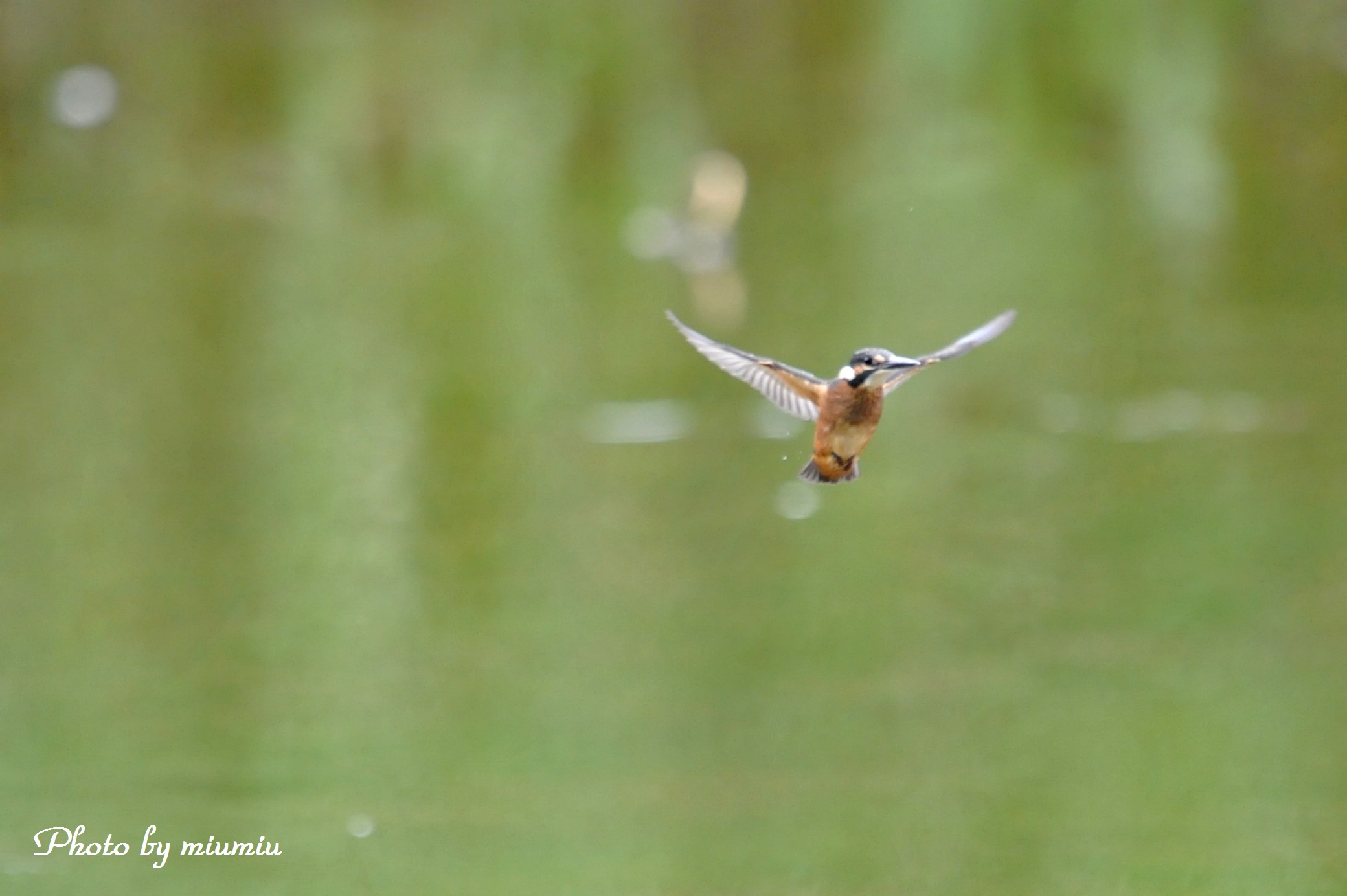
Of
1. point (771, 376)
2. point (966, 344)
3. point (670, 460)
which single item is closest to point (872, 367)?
point (966, 344)

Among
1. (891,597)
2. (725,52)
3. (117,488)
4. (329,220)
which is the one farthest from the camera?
(725,52)

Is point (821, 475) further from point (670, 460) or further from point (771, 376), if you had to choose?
point (670, 460)

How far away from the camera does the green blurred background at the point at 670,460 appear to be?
4.71 metres

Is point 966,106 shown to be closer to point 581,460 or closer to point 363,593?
point 581,460

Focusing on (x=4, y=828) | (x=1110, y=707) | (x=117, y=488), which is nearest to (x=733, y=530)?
(x=1110, y=707)

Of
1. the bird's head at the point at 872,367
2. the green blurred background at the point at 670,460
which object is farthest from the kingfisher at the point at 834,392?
the green blurred background at the point at 670,460

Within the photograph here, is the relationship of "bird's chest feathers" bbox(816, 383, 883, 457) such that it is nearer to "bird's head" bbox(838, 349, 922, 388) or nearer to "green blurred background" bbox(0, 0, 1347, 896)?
"bird's head" bbox(838, 349, 922, 388)

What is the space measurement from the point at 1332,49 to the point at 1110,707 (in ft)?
25.3

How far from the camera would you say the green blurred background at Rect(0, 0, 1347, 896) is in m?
4.71

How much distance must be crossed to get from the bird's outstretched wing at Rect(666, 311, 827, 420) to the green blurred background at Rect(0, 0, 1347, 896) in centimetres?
129

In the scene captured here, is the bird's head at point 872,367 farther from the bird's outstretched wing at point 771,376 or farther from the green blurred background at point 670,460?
the green blurred background at point 670,460

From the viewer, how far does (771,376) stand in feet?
10.7

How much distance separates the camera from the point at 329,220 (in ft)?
34.8

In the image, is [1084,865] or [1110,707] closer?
[1084,865]
